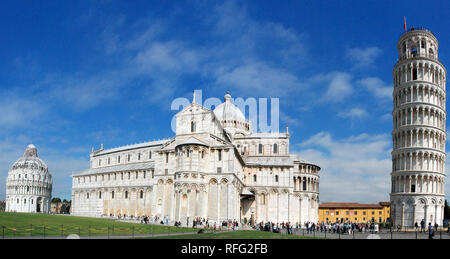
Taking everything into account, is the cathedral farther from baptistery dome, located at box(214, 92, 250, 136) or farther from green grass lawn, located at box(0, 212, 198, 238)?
green grass lawn, located at box(0, 212, 198, 238)

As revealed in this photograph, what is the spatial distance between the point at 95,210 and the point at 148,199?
61.8 feet

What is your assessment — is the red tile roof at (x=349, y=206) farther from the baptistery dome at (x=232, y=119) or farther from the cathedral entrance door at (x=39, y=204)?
the cathedral entrance door at (x=39, y=204)

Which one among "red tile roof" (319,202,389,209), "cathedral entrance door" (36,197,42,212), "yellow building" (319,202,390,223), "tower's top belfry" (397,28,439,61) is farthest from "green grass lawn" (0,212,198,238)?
"cathedral entrance door" (36,197,42,212)

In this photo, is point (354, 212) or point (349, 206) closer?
point (354, 212)

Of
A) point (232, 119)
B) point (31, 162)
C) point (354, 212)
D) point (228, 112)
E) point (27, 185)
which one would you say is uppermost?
point (228, 112)

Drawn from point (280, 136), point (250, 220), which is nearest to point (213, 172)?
point (250, 220)

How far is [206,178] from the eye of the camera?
54594mm

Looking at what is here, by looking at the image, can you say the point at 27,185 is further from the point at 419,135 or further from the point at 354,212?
the point at 419,135

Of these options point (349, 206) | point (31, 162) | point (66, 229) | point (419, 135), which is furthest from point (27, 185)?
point (419, 135)

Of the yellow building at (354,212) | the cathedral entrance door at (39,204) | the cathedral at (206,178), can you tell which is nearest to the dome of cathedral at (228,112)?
the cathedral at (206,178)

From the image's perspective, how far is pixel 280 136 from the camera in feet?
244

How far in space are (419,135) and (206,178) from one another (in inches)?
1274

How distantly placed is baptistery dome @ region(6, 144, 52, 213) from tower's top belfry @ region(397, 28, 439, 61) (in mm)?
133722
